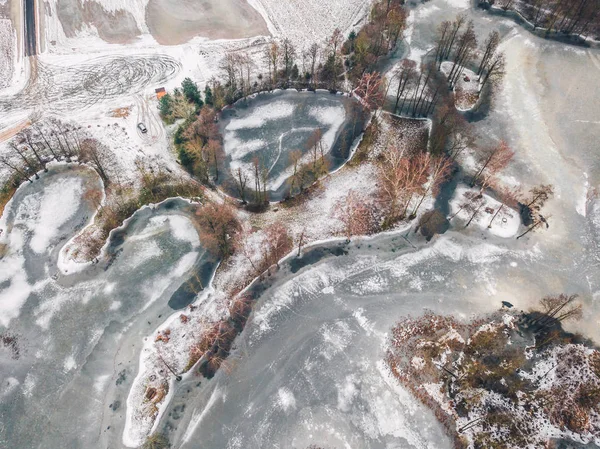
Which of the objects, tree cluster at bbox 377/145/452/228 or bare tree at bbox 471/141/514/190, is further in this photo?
bare tree at bbox 471/141/514/190

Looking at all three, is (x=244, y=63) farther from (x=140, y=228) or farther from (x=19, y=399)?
(x=19, y=399)

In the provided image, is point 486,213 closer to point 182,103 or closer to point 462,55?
point 462,55

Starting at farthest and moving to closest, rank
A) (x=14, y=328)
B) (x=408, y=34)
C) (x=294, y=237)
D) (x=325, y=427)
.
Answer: (x=408, y=34) < (x=294, y=237) < (x=14, y=328) < (x=325, y=427)

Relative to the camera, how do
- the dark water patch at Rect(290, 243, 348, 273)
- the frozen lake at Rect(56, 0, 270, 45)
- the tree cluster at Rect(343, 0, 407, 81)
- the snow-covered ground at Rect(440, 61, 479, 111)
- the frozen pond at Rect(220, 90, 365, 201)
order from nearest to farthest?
the dark water patch at Rect(290, 243, 348, 273) < the frozen pond at Rect(220, 90, 365, 201) < the snow-covered ground at Rect(440, 61, 479, 111) < the tree cluster at Rect(343, 0, 407, 81) < the frozen lake at Rect(56, 0, 270, 45)

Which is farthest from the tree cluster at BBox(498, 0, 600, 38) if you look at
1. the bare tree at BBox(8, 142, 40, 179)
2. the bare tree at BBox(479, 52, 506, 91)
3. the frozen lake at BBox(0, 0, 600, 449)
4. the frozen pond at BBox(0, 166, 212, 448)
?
the bare tree at BBox(8, 142, 40, 179)

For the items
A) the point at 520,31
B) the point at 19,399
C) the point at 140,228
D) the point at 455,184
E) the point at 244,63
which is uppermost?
the point at 520,31

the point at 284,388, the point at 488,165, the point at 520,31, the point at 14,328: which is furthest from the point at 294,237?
the point at 520,31

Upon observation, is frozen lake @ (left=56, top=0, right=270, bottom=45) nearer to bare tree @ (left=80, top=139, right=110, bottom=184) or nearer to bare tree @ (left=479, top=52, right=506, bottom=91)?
bare tree @ (left=80, top=139, right=110, bottom=184)
